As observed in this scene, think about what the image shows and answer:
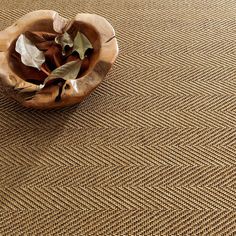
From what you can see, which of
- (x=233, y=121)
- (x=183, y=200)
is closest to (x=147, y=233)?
(x=183, y=200)

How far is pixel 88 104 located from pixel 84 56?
154mm

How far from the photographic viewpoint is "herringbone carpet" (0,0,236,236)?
0.98m

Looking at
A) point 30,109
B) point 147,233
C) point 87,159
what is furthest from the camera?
point 30,109

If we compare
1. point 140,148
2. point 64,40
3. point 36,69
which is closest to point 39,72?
point 36,69

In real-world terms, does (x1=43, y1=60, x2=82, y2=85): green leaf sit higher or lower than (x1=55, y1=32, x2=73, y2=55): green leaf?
lower

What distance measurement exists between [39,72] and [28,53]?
0.06 m

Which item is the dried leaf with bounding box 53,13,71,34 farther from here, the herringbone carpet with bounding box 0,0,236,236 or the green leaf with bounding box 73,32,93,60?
the herringbone carpet with bounding box 0,0,236,236

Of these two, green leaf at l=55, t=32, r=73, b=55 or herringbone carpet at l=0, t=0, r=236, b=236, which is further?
green leaf at l=55, t=32, r=73, b=55

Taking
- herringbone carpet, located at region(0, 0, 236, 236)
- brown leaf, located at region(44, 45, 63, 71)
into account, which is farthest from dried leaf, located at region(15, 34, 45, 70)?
herringbone carpet, located at region(0, 0, 236, 236)

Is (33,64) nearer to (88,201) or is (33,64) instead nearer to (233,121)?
(88,201)

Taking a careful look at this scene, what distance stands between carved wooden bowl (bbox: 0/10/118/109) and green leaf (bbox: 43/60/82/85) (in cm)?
2

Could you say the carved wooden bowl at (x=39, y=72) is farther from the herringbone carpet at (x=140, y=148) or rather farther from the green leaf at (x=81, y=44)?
the herringbone carpet at (x=140, y=148)

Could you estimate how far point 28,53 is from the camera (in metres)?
1.12

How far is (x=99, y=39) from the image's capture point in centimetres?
113
